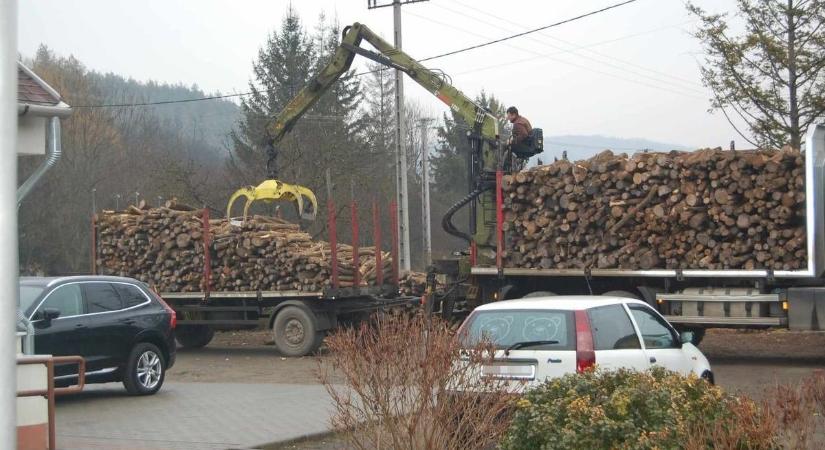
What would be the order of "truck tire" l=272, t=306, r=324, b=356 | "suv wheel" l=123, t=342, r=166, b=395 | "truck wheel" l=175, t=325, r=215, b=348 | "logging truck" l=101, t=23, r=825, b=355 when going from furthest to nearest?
1. "truck wheel" l=175, t=325, r=215, b=348
2. "truck tire" l=272, t=306, r=324, b=356
3. "logging truck" l=101, t=23, r=825, b=355
4. "suv wheel" l=123, t=342, r=166, b=395

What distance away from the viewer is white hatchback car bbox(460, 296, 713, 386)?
9.45 m

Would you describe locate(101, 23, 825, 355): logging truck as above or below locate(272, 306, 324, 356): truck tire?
above

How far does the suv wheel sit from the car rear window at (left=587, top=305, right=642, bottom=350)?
6.66 metres

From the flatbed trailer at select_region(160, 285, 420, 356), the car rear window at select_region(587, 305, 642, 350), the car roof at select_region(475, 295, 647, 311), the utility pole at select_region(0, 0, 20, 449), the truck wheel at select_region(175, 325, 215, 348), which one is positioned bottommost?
the truck wheel at select_region(175, 325, 215, 348)

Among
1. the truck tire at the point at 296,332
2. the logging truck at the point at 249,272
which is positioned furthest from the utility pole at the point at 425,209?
the truck tire at the point at 296,332

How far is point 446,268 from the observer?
20.1 meters

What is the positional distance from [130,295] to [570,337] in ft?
23.0

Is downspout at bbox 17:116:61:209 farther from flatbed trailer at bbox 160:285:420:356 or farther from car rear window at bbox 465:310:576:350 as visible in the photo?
flatbed trailer at bbox 160:285:420:356

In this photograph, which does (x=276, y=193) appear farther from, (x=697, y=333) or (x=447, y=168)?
(x=447, y=168)

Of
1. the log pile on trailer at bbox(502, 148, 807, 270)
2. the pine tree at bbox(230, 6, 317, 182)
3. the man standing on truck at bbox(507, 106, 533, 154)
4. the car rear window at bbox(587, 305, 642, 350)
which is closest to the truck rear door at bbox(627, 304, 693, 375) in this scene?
the car rear window at bbox(587, 305, 642, 350)

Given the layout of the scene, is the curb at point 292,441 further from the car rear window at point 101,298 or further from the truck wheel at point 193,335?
the truck wheel at point 193,335

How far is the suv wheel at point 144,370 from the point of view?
44.9 feet

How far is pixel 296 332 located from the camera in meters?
19.9

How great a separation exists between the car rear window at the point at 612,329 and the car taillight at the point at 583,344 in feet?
0.24
